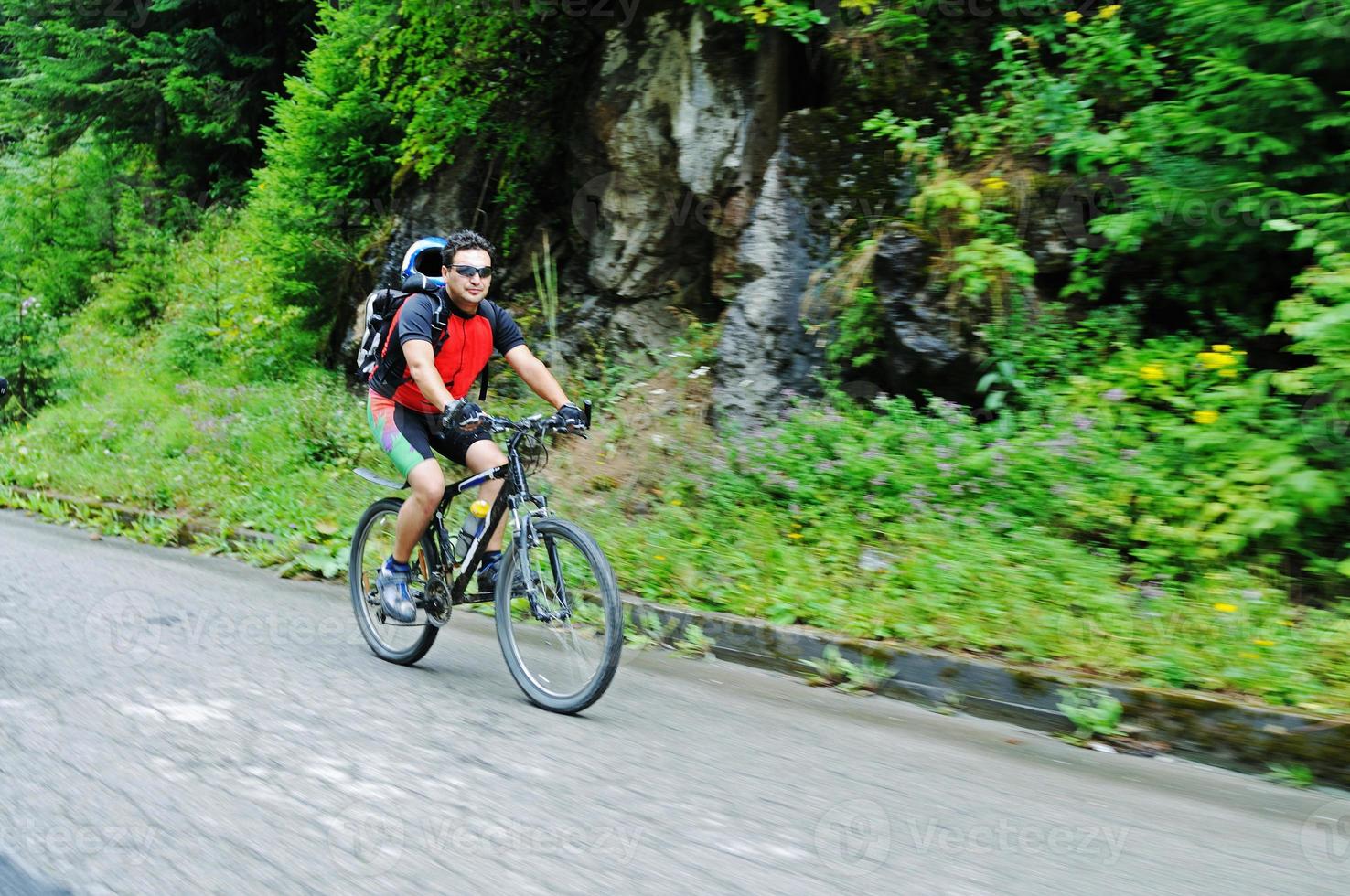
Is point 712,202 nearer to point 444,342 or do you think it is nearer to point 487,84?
point 487,84

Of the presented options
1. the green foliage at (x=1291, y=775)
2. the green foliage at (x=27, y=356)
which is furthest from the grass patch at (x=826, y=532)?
the green foliage at (x=27, y=356)

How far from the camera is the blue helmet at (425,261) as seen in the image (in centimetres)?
574

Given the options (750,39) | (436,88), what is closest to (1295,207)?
(750,39)

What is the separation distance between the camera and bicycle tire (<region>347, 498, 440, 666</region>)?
586 centimetres

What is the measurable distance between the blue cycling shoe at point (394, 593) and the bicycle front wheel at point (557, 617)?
682mm

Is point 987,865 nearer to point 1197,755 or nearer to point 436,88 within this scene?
point 1197,755

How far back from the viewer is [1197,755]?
15.5ft

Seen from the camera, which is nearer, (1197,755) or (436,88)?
(1197,755)

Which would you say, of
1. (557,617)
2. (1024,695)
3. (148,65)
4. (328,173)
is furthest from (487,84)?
(148,65)

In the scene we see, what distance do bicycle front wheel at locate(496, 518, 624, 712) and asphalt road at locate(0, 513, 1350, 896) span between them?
0.16m

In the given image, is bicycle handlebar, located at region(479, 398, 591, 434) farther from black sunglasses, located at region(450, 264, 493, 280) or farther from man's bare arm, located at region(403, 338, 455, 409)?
black sunglasses, located at region(450, 264, 493, 280)

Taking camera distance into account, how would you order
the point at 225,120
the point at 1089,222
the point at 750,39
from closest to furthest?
1. the point at 1089,222
2. the point at 750,39
3. the point at 225,120

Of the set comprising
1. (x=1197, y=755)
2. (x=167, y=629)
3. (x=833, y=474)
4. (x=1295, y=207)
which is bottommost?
(x=167, y=629)

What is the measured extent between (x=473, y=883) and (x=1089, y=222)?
696 centimetres
